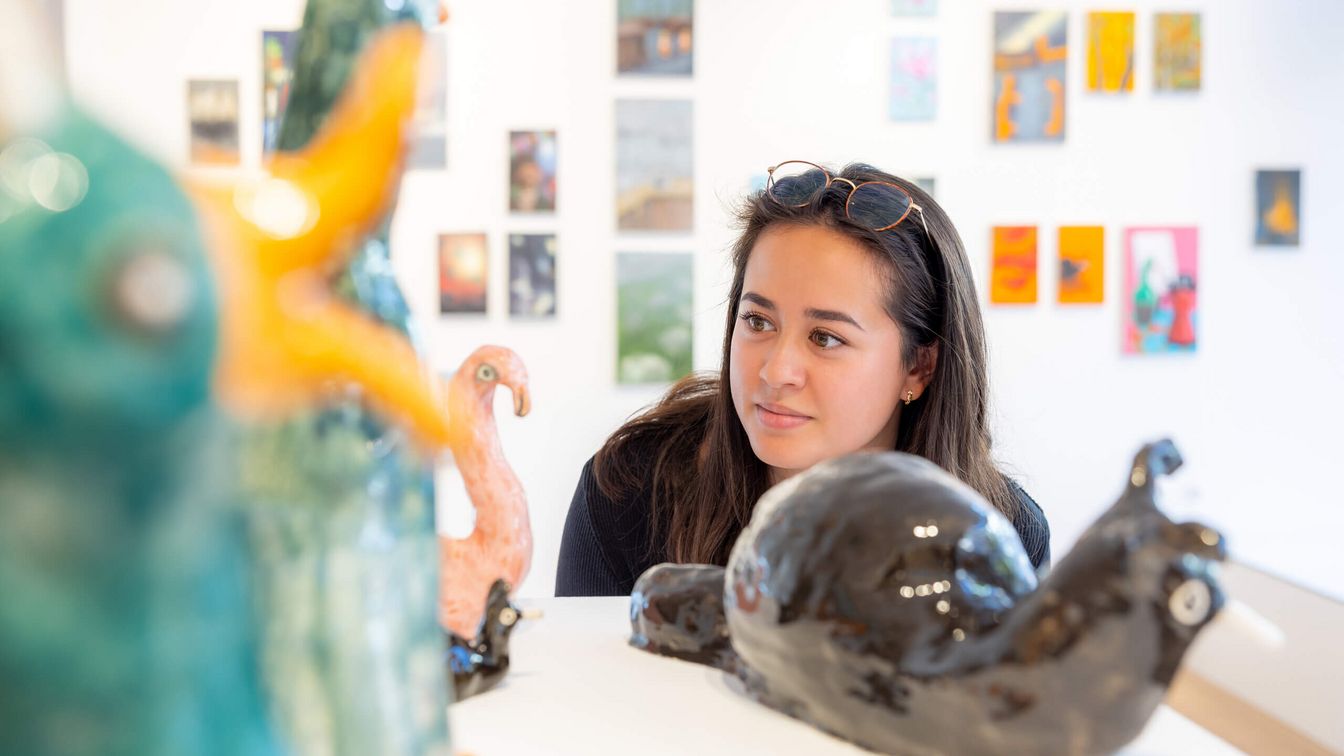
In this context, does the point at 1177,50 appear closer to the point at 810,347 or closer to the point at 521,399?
the point at 810,347

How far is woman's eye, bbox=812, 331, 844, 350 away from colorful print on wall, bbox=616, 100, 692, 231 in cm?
148

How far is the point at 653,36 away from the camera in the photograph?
2.68 meters

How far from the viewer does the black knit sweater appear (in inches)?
58.3

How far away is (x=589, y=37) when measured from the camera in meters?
2.68

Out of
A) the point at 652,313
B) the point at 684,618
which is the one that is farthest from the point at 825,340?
the point at 652,313

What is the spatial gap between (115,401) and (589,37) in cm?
259

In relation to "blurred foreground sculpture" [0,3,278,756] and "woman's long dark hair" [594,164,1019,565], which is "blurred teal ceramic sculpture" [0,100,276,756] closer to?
"blurred foreground sculpture" [0,3,278,756]

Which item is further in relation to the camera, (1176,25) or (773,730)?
(1176,25)

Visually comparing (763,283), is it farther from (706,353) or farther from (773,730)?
(706,353)

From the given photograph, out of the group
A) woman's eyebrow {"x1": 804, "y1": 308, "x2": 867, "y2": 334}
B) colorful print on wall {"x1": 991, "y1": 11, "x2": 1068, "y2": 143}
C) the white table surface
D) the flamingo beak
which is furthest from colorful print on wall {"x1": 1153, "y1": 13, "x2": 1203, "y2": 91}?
the white table surface

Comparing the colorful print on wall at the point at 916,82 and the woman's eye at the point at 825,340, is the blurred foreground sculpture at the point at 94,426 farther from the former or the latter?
the colorful print on wall at the point at 916,82

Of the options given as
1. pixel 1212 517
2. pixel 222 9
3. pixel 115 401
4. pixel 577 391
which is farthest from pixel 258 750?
pixel 1212 517

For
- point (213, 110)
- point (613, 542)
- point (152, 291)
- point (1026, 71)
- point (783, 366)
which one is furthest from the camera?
point (1026, 71)

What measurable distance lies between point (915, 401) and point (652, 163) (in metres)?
1.42
